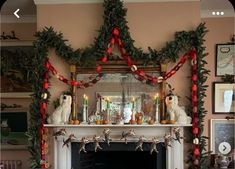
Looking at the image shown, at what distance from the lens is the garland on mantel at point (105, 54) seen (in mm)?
3549

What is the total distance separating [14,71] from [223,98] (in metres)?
2.57

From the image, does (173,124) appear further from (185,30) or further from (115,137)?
(185,30)

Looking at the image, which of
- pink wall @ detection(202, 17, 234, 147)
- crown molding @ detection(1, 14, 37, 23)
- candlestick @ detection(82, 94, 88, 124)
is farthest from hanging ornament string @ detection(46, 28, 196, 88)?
crown molding @ detection(1, 14, 37, 23)

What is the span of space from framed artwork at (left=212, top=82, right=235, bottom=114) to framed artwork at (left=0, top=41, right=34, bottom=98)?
225cm

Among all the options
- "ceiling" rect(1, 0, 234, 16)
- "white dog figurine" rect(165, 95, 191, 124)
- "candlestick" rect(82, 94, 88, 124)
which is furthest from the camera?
"ceiling" rect(1, 0, 234, 16)

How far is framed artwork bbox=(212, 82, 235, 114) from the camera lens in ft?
13.5

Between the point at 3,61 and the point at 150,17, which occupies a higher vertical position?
the point at 150,17

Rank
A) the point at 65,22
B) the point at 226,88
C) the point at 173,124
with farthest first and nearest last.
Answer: the point at 226,88 < the point at 65,22 < the point at 173,124

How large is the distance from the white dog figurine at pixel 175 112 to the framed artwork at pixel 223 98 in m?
0.78

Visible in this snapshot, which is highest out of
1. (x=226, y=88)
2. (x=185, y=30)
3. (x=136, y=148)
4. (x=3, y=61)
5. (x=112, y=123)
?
(x=185, y=30)

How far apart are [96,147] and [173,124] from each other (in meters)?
0.82

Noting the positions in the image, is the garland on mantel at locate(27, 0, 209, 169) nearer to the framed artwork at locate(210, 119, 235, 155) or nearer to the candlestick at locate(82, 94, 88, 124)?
the candlestick at locate(82, 94, 88, 124)

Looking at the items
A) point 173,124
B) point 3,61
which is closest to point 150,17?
point 173,124

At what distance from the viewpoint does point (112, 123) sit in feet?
11.8
